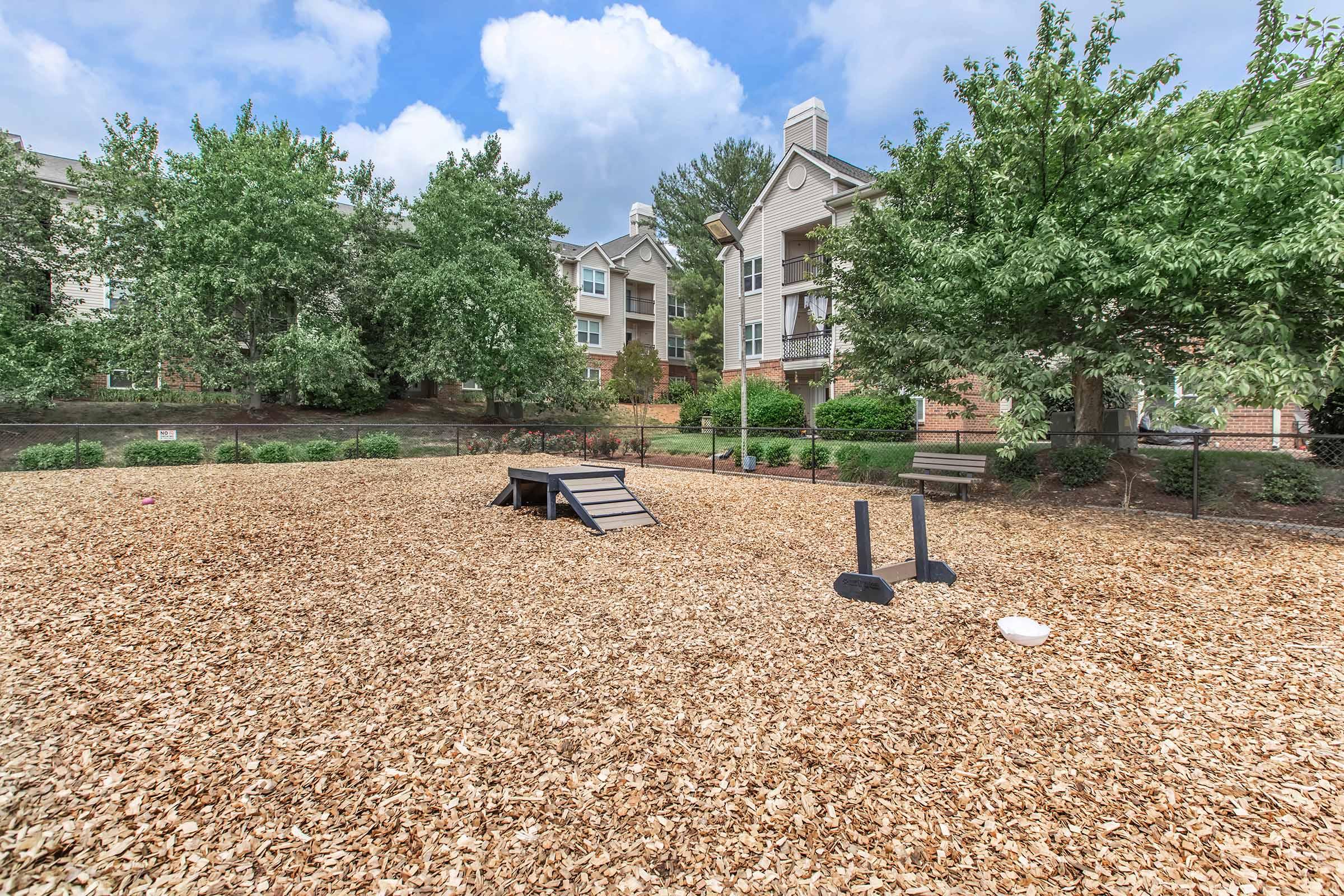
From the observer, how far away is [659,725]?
115 inches

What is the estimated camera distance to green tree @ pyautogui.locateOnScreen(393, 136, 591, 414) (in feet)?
65.5

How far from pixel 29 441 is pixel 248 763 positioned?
17.0 meters

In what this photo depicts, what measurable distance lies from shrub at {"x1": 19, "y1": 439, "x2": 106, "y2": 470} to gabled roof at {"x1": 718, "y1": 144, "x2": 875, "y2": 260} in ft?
58.5

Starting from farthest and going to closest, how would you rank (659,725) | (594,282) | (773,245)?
(594,282) < (773,245) < (659,725)

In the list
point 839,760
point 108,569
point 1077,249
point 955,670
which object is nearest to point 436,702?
point 839,760

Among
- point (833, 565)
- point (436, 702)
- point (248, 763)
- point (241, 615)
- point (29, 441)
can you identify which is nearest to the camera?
point (248, 763)

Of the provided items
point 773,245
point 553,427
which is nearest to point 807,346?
point 773,245

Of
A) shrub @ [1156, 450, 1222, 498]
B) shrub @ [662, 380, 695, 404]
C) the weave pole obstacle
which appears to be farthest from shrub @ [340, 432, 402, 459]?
shrub @ [662, 380, 695, 404]

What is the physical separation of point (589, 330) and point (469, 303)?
11.7 meters

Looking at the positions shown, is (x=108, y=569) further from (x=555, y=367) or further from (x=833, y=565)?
(x=555, y=367)

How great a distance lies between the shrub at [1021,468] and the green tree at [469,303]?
49.9ft

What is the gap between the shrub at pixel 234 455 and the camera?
1341cm

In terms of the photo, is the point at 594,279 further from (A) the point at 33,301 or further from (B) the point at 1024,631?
(B) the point at 1024,631

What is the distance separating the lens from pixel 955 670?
11.4 ft
